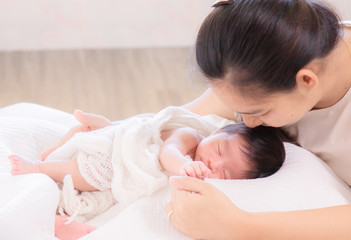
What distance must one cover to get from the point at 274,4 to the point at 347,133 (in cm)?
47

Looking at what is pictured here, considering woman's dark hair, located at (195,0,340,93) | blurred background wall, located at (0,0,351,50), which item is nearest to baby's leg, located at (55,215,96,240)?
woman's dark hair, located at (195,0,340,93)

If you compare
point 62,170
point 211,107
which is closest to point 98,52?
point 211,107

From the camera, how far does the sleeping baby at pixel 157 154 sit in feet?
4.58

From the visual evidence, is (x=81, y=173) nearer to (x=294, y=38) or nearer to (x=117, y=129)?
(x=117, y=129)

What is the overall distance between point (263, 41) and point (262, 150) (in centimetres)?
43

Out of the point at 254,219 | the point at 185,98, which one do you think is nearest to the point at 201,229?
the point at 254,219

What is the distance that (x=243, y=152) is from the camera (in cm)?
148

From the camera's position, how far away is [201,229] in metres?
1.12

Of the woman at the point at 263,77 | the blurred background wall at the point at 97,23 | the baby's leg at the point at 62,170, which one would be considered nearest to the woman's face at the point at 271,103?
the woman at the point at 263,77

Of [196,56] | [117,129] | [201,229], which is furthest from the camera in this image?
[117,129]

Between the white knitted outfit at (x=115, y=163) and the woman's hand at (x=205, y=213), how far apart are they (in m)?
0.21

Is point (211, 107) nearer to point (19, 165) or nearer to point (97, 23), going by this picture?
point (19, 165)

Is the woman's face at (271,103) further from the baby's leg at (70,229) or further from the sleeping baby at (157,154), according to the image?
the baby's leg at (70,229)

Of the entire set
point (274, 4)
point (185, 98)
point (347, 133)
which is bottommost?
point (185, 98)
